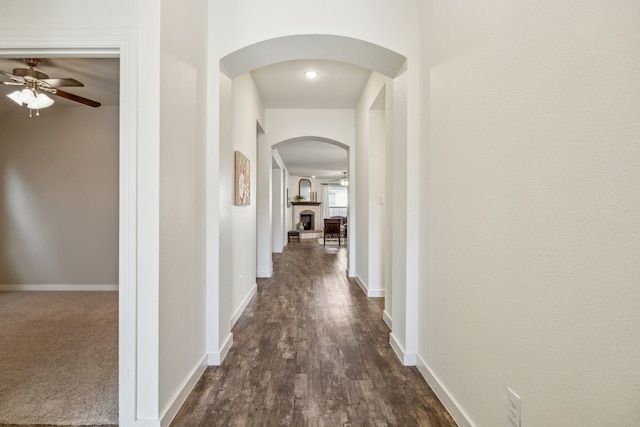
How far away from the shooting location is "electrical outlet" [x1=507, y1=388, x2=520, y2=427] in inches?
47.5

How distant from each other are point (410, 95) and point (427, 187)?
2.32 ft

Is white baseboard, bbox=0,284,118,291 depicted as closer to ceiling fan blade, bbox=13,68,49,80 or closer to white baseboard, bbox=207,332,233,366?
ceiling fan blade, bbox=13,68,49,80

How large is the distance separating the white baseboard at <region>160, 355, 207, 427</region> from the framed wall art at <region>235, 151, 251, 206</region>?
1491 millimetres

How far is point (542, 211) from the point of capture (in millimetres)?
1084

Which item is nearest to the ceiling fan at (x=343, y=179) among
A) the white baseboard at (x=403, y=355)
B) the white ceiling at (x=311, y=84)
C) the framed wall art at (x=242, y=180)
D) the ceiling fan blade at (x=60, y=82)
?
the white ceiling at (x=311, y=84)

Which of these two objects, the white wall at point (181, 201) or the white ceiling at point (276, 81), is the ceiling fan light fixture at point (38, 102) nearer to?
the white ceiling at point (276, 81)

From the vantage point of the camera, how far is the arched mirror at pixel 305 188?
1448cm

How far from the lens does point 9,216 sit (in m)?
4.45

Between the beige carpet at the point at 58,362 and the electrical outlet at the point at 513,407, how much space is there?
1895 mm

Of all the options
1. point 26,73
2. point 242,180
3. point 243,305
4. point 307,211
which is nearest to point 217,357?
point 243,305

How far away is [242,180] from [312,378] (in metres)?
2.06

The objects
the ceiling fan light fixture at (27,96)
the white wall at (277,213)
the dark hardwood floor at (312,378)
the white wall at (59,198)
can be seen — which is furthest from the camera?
the white wall at (277,213)

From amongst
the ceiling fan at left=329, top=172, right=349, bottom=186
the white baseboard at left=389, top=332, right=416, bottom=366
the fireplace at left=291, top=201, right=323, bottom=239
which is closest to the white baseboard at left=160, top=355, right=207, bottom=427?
the white baseboard at left=389, top=332, right=416, bottom=366

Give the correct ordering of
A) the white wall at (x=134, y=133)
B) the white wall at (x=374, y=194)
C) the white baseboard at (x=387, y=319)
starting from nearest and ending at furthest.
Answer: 1. the white wall at (x=134, y=133)
2. the white baseboard at (x=387, y=319)
3. the white wall at (x=374, y=194)
